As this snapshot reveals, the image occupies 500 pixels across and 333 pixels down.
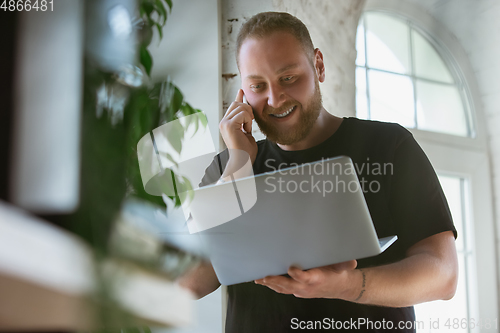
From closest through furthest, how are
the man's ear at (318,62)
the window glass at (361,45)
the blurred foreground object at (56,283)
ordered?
the blurred foreground object at (56,283), the man's ear at (318,62), the window glass at (361,45)

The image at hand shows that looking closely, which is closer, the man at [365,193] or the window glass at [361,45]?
the man at [365,193]

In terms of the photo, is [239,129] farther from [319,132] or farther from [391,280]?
[391,280]

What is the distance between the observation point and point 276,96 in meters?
1.23

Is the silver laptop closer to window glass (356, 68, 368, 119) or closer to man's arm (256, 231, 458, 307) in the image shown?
man's arm (256, 231, 458, 307)

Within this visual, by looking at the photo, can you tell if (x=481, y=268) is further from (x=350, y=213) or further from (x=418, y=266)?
(x=350, y=213)

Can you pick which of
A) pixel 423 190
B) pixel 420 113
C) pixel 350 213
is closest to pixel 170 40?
pixel 350 213

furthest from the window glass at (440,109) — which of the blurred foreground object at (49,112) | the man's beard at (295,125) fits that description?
the blurred foreground object at (49,112)

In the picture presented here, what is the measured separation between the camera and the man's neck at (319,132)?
1.26 metres

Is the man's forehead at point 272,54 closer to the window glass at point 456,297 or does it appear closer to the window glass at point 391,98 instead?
the window glass at point 391,98

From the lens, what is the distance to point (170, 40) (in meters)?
0.24

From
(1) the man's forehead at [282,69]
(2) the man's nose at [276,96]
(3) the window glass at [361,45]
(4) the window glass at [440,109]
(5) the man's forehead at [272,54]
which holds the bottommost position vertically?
(2) the man's nose at [276,96]

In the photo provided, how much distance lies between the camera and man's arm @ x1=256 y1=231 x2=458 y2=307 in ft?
2.53

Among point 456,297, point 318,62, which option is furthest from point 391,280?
point 456,297

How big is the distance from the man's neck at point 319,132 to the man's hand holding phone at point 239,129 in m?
0.11
